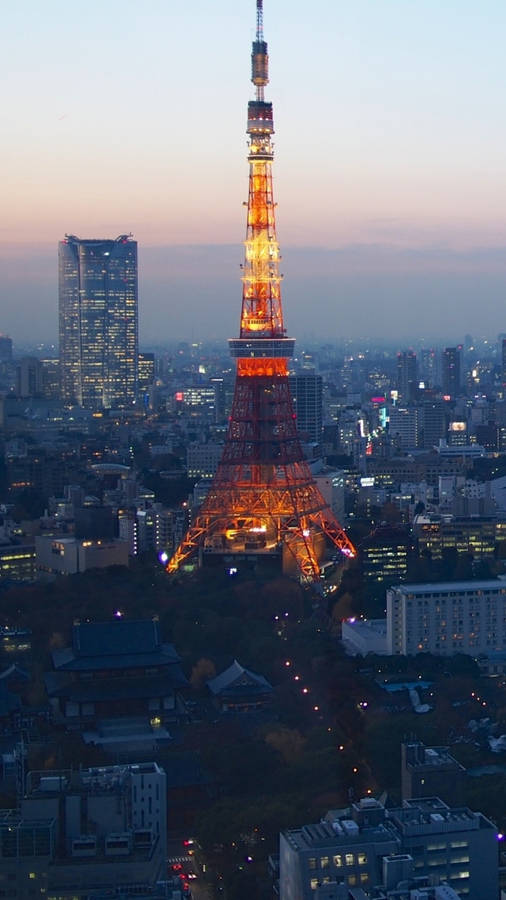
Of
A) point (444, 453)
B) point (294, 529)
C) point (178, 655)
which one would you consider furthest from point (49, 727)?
point (444, 453)

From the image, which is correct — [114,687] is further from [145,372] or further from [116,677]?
[145,372]

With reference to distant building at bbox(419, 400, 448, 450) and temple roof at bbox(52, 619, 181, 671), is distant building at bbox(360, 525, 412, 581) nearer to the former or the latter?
temple roof at bbox(52, 619, 181, 671)

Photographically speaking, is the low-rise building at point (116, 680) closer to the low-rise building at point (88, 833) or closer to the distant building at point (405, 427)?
the low-rise building at point (88, 833)

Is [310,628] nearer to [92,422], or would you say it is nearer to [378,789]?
[378,789]

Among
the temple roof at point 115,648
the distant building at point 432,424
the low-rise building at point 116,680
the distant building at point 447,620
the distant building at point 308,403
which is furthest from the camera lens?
the distant building at point 432,424

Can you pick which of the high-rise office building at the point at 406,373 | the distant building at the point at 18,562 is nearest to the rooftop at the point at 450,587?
the distant building at the point at 18,562

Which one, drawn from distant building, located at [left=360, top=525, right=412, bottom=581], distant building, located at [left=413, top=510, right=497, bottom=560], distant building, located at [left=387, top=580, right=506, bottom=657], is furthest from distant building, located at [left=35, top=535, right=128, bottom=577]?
distant building, located at [left=387, top=580, right=506, bottom=657]

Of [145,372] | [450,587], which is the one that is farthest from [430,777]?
[145,372]

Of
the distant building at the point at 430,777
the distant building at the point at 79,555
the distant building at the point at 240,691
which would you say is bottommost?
the distant building at the point at 240,691
